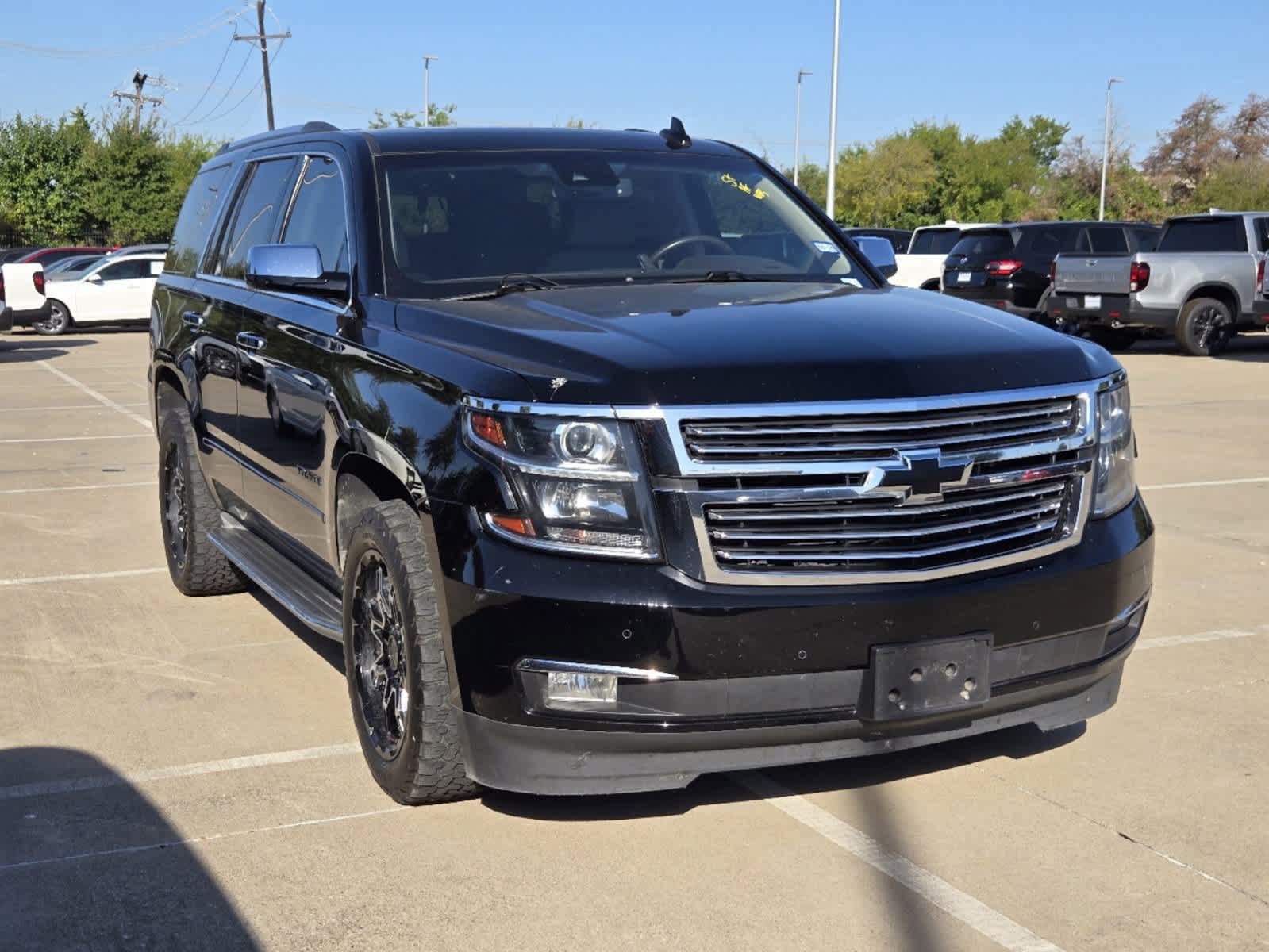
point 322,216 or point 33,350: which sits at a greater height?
point 322,216

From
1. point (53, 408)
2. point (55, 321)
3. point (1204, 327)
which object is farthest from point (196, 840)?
point (55, 321)

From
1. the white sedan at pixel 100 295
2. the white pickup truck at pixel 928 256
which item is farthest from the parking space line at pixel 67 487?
the white sedan at pixel 100 295

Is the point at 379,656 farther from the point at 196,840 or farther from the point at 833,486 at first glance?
the point at 833,486

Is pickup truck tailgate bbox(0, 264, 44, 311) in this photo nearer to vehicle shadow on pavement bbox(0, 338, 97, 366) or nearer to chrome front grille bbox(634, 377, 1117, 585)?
vehicle shadow on pavement bbox(0, 338, 97, 366)

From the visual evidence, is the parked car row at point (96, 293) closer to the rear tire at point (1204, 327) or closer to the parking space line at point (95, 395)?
the parking space line at point (95, 395)

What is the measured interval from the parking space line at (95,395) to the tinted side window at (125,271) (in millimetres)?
6598

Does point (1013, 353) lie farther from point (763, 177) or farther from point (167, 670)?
point (167, 670)

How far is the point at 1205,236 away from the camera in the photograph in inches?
793

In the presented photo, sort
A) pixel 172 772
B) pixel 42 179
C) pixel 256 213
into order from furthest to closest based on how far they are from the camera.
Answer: pixel 42 179
pixel 256 213
pixel 172 772

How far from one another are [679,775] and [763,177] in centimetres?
292

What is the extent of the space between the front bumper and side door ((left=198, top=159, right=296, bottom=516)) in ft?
7.69

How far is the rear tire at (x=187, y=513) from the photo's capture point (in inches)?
262

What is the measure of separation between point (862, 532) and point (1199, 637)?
119 inches

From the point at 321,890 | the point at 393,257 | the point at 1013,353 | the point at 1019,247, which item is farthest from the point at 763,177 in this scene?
the point at 1019,247
